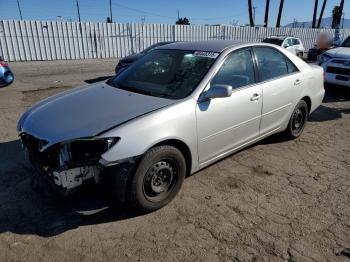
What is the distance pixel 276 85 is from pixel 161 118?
2.11 meters

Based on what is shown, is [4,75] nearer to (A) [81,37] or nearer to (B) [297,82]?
(B) [297,82]

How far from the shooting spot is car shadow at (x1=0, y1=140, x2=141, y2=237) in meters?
2.95

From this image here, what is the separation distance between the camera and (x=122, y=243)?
2.79 metres

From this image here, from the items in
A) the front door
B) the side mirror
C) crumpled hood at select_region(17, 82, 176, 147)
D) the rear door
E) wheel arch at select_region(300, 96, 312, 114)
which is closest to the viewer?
crumpled hood at select_region(17, 82, 176, 147)

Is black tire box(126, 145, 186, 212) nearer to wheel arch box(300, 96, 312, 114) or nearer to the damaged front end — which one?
the damaged front end

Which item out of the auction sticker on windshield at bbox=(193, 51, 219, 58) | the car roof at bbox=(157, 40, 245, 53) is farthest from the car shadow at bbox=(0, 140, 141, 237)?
the car roof at bbox=(157, 40, 245, 53)

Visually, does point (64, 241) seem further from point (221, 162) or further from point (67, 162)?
point (221, 162)

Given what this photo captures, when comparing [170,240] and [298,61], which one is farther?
[298,61]

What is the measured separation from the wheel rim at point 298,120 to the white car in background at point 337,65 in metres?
3.63

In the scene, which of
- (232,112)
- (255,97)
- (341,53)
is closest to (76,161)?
(232,112)

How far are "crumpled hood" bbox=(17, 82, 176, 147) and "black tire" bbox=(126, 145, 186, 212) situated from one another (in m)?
0.44

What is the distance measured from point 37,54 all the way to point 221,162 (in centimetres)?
1583

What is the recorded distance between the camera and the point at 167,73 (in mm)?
3812

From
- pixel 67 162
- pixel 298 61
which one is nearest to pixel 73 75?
pixel 298 61
